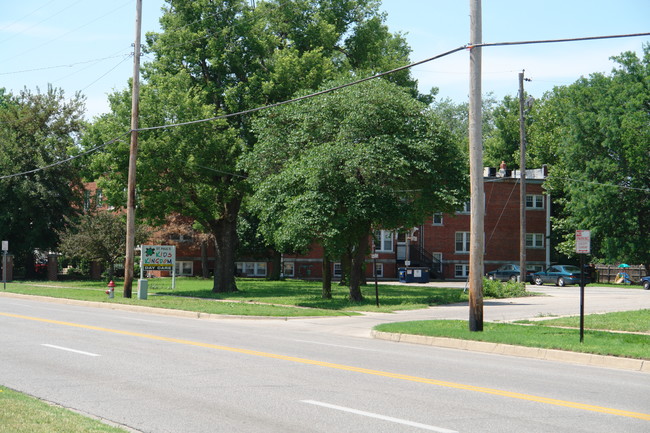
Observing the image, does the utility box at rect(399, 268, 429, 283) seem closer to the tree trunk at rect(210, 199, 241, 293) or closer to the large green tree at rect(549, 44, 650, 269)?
the large green tree at rect(549, 44, 650, 269)

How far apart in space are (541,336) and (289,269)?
4619 centimetres

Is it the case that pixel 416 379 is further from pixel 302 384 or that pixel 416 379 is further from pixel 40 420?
pixel 40 420

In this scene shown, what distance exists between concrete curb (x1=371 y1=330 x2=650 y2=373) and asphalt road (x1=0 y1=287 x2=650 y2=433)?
0.55m

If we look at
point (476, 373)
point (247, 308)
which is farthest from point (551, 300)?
point (476, 373)

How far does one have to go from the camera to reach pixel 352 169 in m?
27.8

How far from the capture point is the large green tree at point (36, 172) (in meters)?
51.8

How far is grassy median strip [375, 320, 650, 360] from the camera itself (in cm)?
1466

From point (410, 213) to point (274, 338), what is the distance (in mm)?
13512

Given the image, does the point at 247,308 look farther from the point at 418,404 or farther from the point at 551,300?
the point at 418,404

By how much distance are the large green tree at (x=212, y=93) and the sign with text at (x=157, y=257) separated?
5.86 ft

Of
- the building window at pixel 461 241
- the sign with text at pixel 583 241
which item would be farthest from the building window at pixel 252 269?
the sign with text at pixel 583 241

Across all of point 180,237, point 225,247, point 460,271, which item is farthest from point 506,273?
point 180,237

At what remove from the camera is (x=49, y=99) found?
5591cm

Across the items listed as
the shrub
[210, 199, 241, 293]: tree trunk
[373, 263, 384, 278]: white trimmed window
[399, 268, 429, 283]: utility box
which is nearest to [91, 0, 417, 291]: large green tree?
[210, 199, 241, 293]: tree trunk
